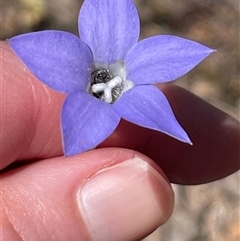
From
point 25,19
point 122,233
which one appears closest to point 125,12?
point 122,233

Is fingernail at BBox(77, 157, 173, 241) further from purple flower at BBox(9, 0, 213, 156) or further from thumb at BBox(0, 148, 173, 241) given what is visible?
purple flower at BBox(9, 0, 213, 156)

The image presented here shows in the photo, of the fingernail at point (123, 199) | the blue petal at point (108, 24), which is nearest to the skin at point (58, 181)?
the fingernail at point (123, 199)

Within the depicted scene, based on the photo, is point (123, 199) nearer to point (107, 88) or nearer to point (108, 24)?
point (107, 88)

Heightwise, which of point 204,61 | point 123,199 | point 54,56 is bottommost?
point 204,61

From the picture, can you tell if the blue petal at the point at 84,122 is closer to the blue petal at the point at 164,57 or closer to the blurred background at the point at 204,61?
the blue petal at the point at 164,57

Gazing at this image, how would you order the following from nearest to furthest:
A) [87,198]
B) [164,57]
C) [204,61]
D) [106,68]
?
[164,57], [106,68], [87,198], [204,61]

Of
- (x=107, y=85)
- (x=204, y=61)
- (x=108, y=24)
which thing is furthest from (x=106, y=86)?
(x=204, y=61)
